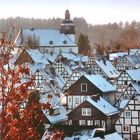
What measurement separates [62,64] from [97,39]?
110748 millimetres

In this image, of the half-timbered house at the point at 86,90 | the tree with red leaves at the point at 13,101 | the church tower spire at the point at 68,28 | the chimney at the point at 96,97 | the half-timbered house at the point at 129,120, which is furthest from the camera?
the church tower spire at the point at 68,28

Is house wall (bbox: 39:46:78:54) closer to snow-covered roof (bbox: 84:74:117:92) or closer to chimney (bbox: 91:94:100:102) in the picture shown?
snow-covered roof (bbox: 84:74:117:92)

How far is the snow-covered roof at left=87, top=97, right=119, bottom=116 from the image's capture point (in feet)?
114

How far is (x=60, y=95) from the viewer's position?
39000 millimetres

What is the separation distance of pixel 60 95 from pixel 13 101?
29958mm

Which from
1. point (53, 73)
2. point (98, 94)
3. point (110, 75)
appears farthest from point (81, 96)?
point (110, 75)

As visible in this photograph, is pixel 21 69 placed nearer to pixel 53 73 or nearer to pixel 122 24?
pixel 53 73

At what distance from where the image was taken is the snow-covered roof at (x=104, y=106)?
3484cm

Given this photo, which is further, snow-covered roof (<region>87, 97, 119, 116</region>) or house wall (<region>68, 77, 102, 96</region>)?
house wall (<region>68, 77, 102, 96</region>)

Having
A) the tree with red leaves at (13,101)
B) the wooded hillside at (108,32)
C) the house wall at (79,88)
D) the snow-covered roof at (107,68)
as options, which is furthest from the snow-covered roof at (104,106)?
the wooded hillside at (108,32)

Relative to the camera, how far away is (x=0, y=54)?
8.88 metres

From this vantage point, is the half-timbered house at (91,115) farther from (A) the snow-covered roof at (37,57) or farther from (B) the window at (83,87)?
(A) the snow-covered roof at (37,57)

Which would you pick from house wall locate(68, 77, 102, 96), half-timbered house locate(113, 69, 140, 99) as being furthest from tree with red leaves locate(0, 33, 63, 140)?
half-timbered house locate(113, 69, 140, 99)

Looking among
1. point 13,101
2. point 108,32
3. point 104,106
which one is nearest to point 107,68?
point 104,106
